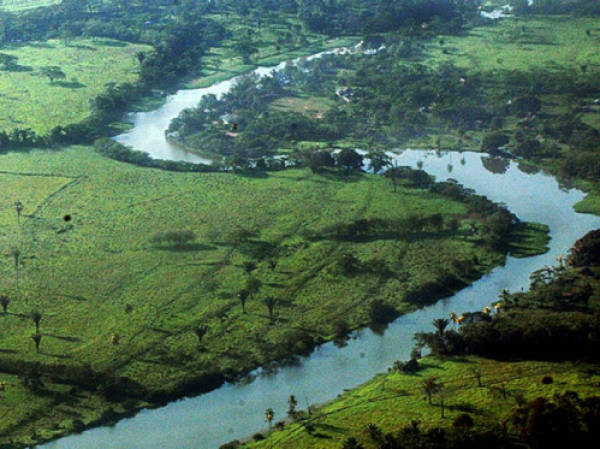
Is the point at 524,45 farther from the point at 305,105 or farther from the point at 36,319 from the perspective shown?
the point at 36,319

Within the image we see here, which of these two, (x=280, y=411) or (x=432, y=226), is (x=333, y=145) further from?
(x=280, y=411)

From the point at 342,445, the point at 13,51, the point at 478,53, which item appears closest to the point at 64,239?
the point at 342,445

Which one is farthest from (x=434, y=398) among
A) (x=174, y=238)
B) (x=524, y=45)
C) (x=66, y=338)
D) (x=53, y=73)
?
(x=524, y=45)

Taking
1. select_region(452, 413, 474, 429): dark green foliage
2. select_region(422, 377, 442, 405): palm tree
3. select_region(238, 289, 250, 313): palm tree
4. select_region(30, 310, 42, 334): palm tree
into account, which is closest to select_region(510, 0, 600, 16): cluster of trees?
select_region(238, 289, 250, 313): palm tree

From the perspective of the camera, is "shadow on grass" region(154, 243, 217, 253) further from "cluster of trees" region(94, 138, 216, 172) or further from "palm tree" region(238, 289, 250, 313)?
"cluster of trees" region(94, 138, 216, 172)

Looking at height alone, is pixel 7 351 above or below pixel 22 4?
below

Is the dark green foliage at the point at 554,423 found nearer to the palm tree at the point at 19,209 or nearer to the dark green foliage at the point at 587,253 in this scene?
the dark green foliage at the point at 587,253
